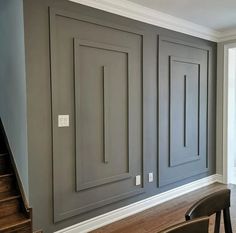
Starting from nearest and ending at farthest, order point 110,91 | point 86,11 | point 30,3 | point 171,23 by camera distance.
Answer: point 30,3 < point 86,11 < point 110,91 < point 171,23

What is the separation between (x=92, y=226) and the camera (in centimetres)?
→ 278

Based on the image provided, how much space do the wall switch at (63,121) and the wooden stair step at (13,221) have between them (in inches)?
34.3

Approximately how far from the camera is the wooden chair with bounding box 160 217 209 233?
936mm

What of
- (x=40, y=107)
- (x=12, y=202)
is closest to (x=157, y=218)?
(x=12, y=202)

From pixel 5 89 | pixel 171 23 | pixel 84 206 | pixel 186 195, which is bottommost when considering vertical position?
pixel 186 195

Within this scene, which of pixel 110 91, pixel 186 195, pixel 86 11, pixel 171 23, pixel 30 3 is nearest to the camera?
pixel 30 3

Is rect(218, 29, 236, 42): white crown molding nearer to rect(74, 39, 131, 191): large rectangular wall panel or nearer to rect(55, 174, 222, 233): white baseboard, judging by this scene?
rect(74, 39, 131, 191): large rectangular wall panel

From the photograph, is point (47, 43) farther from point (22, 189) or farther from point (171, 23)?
point (171, 23)

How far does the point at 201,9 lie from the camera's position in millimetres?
3201

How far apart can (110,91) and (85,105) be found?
37 cm

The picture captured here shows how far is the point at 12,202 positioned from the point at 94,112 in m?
1.16

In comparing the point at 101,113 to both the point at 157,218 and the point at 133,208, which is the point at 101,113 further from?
the point at 157,218

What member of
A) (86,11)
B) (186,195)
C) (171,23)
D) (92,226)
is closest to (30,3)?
(86,11)

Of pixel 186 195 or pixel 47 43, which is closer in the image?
pixel 47 43
